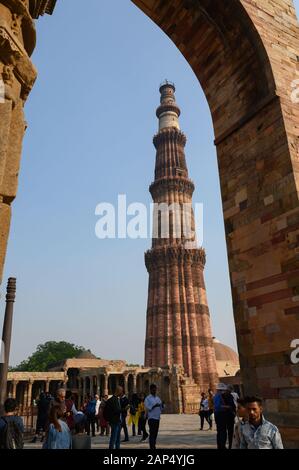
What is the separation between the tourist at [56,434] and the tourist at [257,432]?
51.6 inches

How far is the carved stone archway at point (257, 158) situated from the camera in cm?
434

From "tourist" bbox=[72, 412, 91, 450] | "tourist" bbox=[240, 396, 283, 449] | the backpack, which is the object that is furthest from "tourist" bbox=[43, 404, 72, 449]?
"tourist" bbox=[240, 396, 283, 449]

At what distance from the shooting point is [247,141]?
17.6ft

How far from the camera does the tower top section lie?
36.9 meters

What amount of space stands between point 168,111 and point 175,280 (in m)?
17.5

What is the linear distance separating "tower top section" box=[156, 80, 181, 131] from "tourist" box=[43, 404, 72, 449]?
118 feet

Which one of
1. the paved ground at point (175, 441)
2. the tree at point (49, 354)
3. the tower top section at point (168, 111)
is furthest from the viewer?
the tree at point (49, 354)

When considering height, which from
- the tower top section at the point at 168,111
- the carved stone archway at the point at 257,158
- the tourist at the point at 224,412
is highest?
the tower top section at the point at 168,111

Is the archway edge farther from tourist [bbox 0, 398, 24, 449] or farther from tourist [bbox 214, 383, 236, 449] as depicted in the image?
tourist [bbox 0, 398, 24, 449]

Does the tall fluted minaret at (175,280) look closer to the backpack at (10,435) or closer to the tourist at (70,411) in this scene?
the tourist at (70,411)

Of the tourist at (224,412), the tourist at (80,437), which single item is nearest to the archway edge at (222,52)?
the tourist at (224,412)
